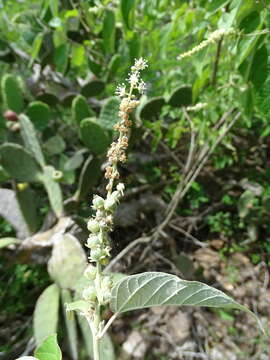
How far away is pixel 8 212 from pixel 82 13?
3.79 feet

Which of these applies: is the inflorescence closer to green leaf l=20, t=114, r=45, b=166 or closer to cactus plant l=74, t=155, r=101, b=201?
cactus plant l=74, t=155, r=101, b=201

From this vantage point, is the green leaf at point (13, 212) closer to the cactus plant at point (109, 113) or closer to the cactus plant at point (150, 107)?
the cactus plant at point (109, 113)

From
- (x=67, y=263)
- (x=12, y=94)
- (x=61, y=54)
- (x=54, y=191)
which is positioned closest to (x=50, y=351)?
(x=67, y=263)

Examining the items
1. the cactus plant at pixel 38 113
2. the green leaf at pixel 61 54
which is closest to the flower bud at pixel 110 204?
the green leaf at pixel 61 54

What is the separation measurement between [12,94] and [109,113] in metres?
0.65

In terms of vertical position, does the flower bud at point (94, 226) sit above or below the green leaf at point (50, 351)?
above

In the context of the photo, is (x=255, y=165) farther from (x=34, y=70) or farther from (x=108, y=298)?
(x=108, y=298)

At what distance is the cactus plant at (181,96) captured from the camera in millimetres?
1713

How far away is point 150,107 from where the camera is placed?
1.80 meters

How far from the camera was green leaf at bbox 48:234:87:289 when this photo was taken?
134 cm

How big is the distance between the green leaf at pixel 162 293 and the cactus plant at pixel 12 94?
1.77 meters

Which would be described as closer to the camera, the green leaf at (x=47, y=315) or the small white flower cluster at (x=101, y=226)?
the small white flower cluster at (x=101, y=226)

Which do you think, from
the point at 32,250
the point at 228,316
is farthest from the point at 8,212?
the point at 228,316

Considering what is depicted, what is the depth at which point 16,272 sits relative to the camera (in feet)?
7.51
